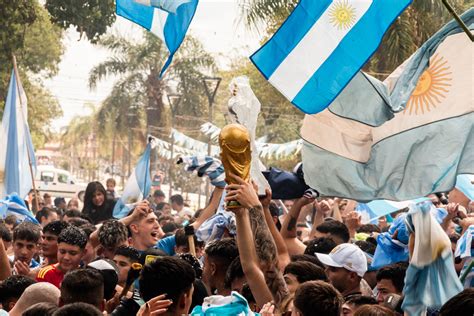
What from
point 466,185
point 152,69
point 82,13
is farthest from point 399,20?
point 152,69

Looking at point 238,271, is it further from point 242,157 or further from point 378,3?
point 378,3

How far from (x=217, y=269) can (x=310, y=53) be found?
5.26ft

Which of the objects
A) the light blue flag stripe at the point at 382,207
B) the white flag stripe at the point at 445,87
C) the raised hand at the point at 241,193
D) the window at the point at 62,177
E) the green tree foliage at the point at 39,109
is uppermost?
the white flag stripe at the point at 445,87

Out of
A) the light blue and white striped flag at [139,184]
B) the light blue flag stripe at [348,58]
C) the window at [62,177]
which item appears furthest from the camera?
the window at [62,177]

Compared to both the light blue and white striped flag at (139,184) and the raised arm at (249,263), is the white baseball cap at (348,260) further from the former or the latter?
the light blue and white striped flag at (139,184)

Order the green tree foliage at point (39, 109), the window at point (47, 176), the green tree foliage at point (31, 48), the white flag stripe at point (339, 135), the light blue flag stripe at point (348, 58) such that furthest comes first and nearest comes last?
the window at point (47, 176) < the green tree foliage at point (39, 109) < the green tree foliage at point (31, 48) < the white flag stripe at point (339, 135) < the light blue flag stripe at point (348, 58)

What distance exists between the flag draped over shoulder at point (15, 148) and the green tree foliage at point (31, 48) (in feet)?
14.7

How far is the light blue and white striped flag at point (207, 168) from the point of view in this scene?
1041 cm

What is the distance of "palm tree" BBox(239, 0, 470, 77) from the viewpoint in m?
24.1

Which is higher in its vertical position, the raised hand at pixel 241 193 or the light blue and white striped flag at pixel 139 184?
the raised hand at pixel 241 193

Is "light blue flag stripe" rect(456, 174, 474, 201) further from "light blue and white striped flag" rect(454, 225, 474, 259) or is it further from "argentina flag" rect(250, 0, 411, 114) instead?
"argentina flag" rect(250, 0, 411, 114)

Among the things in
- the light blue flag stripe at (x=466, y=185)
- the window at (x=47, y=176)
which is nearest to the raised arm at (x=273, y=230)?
the light blue flag stripe at (x=466, y=185)

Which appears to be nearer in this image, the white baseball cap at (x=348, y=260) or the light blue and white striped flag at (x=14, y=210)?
the white baseball cap at (x=348, y=260)

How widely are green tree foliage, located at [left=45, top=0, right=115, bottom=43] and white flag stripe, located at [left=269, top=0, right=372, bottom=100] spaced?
1154cm
